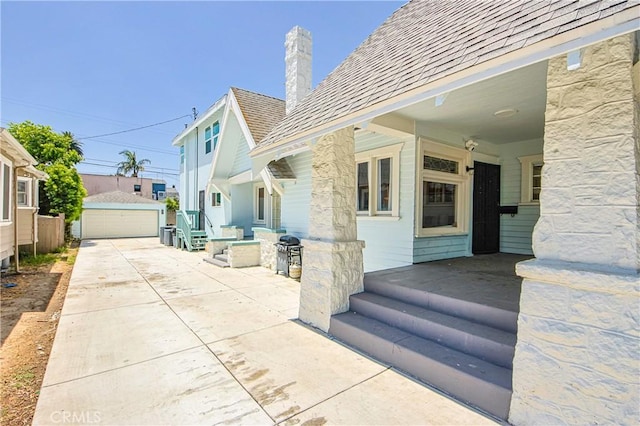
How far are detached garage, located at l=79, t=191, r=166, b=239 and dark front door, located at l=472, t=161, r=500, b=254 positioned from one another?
23.9 meters

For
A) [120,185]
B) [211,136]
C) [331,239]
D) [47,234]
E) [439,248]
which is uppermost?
[211,136]

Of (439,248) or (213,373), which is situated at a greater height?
A: (439,248)

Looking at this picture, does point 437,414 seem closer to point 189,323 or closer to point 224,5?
point 189,323

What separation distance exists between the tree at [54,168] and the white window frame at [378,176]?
56.3ft

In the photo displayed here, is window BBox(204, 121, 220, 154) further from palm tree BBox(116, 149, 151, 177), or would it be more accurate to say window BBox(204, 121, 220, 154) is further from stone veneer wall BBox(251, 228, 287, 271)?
palm tree BBox(116, 149, 151, 177)

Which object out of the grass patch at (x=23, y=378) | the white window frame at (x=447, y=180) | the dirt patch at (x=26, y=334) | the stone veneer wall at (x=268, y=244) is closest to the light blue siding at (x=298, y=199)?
the stone veneer wall at (x=268, y=244)

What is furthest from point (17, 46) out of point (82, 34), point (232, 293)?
point (232, 293)

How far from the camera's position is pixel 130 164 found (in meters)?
44.6

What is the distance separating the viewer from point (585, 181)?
2.23 m

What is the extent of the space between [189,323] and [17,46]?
13.1 metres

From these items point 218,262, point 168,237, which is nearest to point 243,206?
point 218,262

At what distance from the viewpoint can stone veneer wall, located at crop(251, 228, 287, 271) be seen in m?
9.45

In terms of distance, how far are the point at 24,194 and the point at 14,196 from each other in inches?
132

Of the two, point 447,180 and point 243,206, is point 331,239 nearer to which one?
point 447,180
